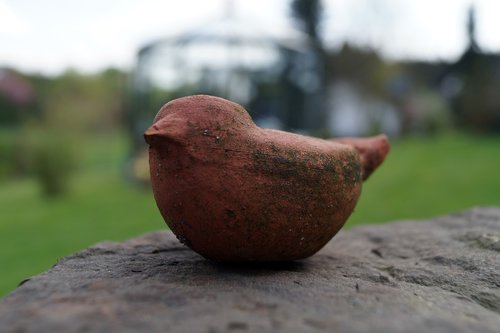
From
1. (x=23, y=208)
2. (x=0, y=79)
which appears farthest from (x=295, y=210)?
(x=0, y=79)

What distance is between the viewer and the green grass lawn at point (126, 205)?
607 cm

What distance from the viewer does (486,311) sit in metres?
1.74

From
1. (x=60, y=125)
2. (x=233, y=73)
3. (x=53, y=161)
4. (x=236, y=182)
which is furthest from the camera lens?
(x=60, y=125)

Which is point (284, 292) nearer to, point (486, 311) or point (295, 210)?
point (295, 210)

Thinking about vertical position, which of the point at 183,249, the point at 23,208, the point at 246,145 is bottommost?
the point at 23,208

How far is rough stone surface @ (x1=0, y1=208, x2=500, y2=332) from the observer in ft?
4.82

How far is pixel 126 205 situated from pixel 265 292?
7.13 m

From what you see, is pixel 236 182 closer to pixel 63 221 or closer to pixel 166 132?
pixel 166 132

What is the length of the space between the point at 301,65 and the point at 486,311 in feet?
33.2

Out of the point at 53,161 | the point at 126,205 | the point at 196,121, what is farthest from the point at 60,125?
the point at 196,121

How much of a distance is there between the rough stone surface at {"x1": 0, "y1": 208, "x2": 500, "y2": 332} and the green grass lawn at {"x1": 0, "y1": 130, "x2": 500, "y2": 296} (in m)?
3.08

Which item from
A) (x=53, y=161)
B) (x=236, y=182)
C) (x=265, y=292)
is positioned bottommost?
(x=53, y=161)

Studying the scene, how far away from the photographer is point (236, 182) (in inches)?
76.4

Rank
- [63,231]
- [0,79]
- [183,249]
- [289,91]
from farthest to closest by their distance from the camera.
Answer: [0,79], [289,91], [63,231], [183,249]
